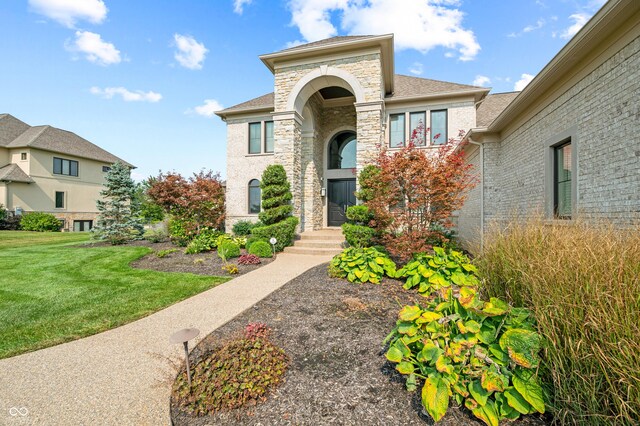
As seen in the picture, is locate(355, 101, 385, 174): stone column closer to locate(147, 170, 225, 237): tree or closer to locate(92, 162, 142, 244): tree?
locate(147, 170, 225, 237): tree

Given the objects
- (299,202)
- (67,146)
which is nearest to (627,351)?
(299,202)

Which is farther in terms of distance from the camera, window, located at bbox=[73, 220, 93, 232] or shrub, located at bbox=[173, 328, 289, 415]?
window, located at bbox=[73, 220, 93, 232]

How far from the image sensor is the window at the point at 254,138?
14.1m

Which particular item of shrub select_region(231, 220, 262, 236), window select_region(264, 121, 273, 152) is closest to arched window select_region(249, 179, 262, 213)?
shrub select_region(231, 220, 262, 236)

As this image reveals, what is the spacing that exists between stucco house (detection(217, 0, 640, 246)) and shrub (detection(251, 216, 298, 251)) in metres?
1.19

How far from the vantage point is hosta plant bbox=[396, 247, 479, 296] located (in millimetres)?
4465

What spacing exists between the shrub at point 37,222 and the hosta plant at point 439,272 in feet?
77.5

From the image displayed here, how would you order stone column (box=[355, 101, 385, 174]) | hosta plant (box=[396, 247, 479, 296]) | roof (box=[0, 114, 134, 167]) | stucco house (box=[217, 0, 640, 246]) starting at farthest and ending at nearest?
1. roof (box=[0, 114, 134, 167])
2. stone column (box=[355, 101, 385, 174])
3. hosta plant (box=[396, 247, 479, 296])
4. stucco house (box=[217, 0, 640, 246])

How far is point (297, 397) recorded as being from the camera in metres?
2.30

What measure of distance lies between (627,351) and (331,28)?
14767 mm

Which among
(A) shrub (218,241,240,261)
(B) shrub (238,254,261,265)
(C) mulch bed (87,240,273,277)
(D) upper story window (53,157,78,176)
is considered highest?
(D) upper story window (53,157,78,176)

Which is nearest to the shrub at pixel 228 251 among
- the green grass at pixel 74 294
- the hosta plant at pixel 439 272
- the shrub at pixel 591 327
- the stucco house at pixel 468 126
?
the green grass at pixel 74 294

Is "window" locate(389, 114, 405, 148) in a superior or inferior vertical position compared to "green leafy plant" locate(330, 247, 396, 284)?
superior

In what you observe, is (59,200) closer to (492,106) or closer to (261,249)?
(261,249)
